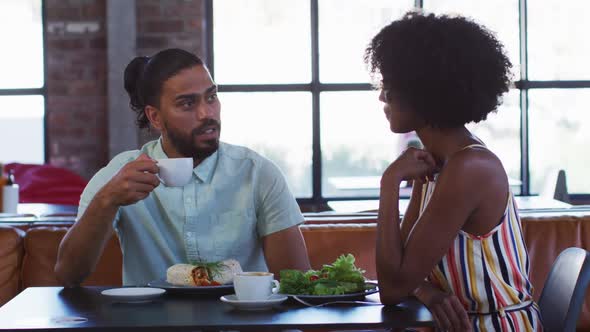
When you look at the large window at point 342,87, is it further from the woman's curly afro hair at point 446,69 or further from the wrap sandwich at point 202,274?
the wrap sandwich at point 202,274

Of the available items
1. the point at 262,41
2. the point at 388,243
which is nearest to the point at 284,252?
the point at 388,243

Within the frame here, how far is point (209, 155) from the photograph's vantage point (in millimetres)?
2229

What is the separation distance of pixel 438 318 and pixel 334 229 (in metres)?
0.99

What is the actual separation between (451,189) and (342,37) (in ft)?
15.1

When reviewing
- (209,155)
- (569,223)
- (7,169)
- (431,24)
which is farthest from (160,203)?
(7,169)

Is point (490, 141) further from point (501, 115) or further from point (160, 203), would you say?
point (160, 203)

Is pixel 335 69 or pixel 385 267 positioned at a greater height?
pixel 335 69

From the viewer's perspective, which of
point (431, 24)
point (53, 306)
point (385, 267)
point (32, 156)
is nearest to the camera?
point (53, 306)

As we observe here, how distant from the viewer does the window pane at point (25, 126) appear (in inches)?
246

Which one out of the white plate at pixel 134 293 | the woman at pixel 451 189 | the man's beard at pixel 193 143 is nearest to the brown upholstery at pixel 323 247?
the man's beard at pixel 193 143

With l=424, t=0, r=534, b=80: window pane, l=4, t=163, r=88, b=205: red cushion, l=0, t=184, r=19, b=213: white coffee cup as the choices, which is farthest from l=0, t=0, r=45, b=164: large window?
l=424, t=0, r=534, b=80: window pane

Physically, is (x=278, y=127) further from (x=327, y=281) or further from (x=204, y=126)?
(x=327, y=281)

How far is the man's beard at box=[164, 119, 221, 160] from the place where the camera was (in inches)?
84.0

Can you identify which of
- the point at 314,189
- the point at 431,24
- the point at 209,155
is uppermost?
the point at 431,24
